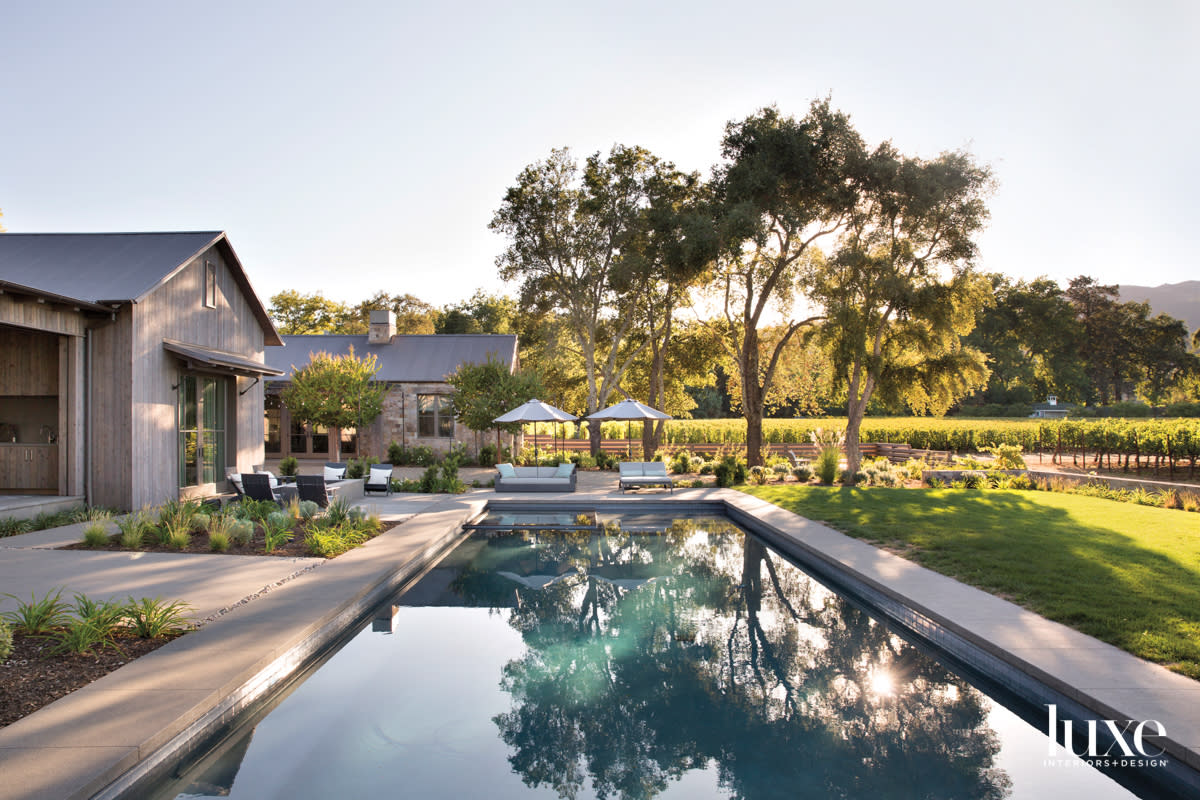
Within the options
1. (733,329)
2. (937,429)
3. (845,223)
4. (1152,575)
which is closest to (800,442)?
(937,429)

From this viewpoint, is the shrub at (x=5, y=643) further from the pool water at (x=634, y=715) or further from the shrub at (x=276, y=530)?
the shrub at (x=276, y=530)

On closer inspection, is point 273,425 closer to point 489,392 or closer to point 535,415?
point 489,392

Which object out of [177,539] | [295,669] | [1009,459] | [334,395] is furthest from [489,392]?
[1009,459]

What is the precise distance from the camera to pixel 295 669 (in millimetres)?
5137

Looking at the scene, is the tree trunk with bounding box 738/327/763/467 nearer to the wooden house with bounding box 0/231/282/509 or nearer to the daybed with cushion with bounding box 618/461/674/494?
the daybed with cushion with bounding box 618/461/674/494

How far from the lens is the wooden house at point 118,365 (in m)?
11.1

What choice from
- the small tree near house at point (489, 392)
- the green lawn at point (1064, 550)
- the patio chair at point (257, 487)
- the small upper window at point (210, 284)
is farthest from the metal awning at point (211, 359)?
the green lawn at point (1064, 550)

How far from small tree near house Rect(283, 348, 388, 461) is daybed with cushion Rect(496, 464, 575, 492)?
4999 mm

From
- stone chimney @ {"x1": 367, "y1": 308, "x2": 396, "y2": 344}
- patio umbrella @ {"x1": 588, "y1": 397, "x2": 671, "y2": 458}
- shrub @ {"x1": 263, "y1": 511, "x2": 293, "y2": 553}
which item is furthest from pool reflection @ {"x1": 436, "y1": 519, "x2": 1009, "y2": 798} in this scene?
stone chimney @ {"x1": 367, "y1": 308, "x2": 396, "y2": 344}

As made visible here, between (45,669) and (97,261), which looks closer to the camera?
(45,669)

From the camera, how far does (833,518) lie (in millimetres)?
11656

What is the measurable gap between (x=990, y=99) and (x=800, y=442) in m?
18.3

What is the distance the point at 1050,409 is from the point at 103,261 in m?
67.8

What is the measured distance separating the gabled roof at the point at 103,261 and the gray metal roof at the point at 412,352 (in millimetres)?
9668
